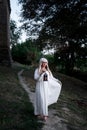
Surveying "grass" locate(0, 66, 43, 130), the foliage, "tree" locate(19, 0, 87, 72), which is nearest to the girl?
"grass" locate(0, 66, 43, 130)

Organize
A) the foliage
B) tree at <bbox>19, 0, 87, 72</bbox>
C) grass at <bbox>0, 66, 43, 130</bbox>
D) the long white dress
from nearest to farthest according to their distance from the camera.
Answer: grass at <bbox>0, 66, 43, 130</bbox> < the long white dress < tree at <bbox>19, 0, 87, 72</bbox> < the foliage

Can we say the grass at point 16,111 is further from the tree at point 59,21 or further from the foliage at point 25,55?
the foliage at point 25,55

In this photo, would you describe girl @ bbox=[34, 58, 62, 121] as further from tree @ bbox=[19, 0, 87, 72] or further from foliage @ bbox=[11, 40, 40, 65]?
foliage @ bbox=[11, 40, 40, 65]

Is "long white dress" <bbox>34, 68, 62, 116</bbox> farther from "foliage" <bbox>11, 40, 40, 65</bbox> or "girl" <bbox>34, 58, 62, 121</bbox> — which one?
"foliage" <bbox>11, 40, 40, 65</bbox>

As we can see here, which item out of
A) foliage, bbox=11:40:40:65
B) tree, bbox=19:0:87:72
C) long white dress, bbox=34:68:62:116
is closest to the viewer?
long white dress, bbox=34:68:62:116

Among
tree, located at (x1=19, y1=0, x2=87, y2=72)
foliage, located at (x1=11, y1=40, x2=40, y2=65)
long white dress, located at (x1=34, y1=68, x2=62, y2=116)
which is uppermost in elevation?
tree, located at (x1=19, y1=0, x2=87, y2=72)

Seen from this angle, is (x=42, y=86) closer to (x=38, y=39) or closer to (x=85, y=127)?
(x=85, y=127)

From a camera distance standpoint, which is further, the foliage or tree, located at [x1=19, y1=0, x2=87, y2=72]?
the foliage

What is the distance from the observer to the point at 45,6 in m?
27.7

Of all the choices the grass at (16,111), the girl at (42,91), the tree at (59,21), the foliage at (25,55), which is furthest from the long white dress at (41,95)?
the foliage at (25,55)

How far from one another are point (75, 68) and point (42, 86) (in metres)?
27.4

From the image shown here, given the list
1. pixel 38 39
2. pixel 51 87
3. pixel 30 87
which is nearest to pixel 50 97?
pixel 51 87

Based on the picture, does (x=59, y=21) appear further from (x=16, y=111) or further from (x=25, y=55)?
(x=25, y=55)

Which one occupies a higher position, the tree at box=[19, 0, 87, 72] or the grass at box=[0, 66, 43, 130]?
the tree at box=[19, 0, 87, 72]
